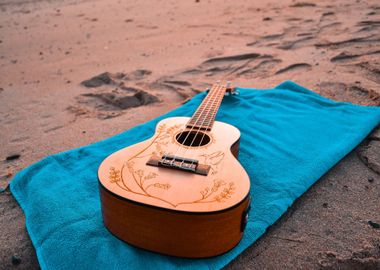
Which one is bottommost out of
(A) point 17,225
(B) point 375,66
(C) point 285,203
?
(A) point 17,225

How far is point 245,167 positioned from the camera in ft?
7.27

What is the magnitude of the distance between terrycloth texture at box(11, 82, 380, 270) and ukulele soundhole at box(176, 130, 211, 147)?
0.37 m

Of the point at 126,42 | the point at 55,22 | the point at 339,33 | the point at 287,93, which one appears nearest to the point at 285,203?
the point at 287,93

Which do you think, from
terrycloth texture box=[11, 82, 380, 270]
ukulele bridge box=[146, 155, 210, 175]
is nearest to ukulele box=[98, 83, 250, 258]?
ukulele bridge box=[146, 155, 210, 175]

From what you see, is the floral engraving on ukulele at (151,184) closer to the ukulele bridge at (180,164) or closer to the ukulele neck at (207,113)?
the ukulele bridge at (180,164)

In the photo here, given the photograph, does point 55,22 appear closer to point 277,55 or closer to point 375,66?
point 277,55

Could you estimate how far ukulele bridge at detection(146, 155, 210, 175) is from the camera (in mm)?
1657

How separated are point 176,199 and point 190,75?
2534 mm

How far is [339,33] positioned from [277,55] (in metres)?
1.00

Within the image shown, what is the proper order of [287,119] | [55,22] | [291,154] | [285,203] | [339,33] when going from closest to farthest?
[285,203]
[291,154]
[287,119]
[339,33]
[55,22]

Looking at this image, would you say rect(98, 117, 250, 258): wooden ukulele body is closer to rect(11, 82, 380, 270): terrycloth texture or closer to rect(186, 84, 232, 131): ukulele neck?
rect(11, 82, 380, 270): terrycloth texture

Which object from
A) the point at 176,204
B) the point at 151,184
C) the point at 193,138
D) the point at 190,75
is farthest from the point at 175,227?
the point at 190,75

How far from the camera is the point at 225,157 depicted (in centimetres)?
180

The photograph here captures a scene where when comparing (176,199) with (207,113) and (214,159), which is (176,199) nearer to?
(214,159)
